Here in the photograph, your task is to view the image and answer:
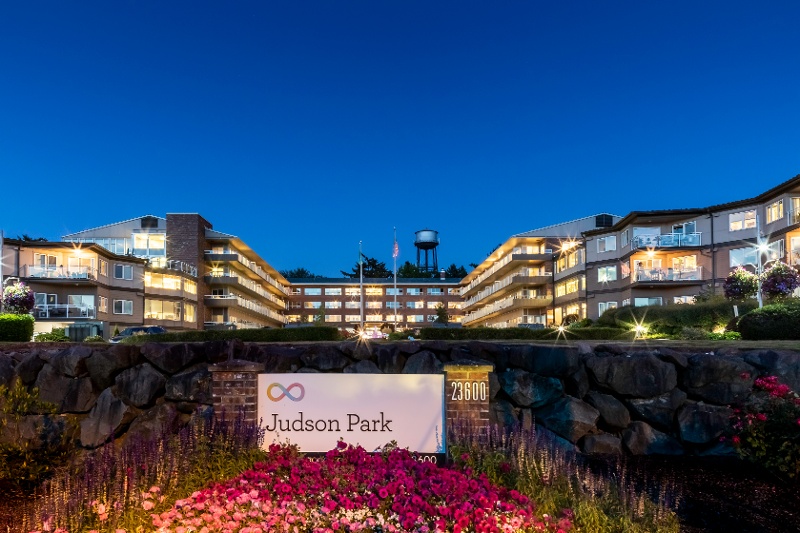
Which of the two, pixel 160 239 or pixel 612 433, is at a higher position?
pixel 160 239

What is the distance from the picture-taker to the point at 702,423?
34.0 feet

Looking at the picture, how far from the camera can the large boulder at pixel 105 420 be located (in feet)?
35.2

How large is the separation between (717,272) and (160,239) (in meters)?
55.1

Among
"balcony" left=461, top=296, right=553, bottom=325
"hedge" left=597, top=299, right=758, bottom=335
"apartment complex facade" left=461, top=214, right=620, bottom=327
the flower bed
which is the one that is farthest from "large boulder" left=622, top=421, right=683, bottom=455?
"balcony" left=461, top=296, right=553, bottom=325

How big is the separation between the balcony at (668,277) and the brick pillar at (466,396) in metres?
43.3

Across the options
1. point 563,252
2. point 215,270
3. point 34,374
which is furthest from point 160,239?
point 34,374

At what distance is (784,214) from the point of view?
40.1 metres

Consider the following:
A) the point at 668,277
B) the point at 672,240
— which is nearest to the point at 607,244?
the point at 672,240

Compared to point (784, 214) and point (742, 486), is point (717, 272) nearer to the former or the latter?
point (784, 214)

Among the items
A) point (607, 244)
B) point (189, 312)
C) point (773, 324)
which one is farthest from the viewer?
point (189, 312)

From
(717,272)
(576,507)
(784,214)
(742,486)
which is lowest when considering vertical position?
(742,486)

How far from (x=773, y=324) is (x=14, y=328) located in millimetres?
24332

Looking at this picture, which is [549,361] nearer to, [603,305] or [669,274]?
[669,274]

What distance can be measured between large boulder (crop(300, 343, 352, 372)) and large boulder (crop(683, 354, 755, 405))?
6.17 metres
